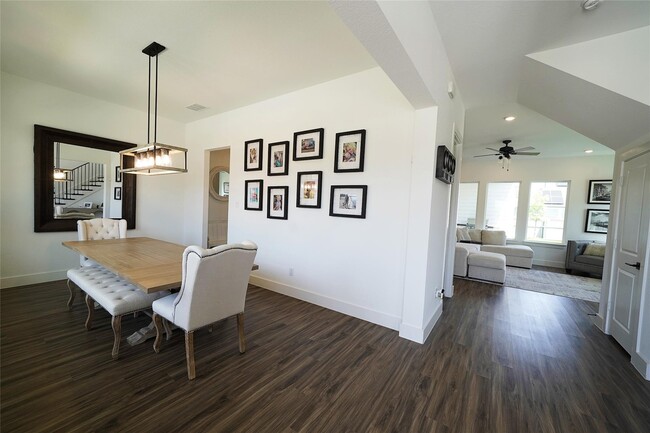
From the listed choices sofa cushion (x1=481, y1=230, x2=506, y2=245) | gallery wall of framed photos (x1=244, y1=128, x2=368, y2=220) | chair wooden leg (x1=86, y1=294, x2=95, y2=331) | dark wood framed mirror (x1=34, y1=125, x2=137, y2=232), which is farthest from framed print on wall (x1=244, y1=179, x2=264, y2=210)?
sofa cushion (x1=481, y1=230, x2=506, y2=245)

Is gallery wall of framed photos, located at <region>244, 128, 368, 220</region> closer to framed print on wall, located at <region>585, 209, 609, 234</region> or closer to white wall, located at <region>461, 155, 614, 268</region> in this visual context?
white wall, located at <region>461, 155, 614, 268</region>

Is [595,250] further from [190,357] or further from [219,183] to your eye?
[219,183]

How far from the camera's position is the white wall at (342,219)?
106 inches

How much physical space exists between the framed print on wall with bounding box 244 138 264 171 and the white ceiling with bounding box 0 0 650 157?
65cm

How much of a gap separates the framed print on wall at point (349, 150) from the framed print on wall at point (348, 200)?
0.22 meters

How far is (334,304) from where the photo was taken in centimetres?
309

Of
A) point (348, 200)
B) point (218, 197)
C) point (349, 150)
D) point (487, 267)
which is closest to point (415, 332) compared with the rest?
point (348, 200)

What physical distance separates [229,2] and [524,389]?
144 inches

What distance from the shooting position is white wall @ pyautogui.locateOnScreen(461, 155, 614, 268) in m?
6.06

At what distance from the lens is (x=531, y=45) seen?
86.0 inches

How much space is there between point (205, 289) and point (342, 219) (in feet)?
5.61

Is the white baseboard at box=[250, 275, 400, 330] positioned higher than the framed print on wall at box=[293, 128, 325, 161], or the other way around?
the framed print on wall at box=[293, 128, 325, 161]

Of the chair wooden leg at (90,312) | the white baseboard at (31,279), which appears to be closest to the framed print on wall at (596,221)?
the chair wooden leg at (90,312)

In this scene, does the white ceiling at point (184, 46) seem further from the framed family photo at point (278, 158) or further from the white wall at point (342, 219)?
the framed family photo at point (278, 158)
